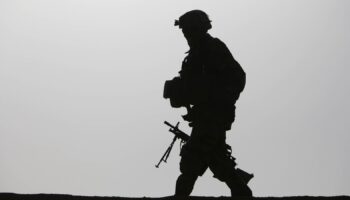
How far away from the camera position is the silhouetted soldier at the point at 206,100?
22.3ft

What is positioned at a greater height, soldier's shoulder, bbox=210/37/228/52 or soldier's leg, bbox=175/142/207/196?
soldier's shoulder, bbox=210/37/228/52

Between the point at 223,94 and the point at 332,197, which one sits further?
the point at 223,94

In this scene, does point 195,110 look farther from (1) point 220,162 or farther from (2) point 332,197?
(2) point 332,197

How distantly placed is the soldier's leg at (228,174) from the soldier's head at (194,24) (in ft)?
4.78

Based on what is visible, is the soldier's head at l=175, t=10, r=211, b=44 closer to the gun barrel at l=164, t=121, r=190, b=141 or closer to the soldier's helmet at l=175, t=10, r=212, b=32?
the soldier's helmet at l=175, t=10, r=212, b=32

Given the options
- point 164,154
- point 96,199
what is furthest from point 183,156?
point 96,199

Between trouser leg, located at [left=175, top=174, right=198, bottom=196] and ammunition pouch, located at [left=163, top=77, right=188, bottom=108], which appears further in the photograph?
ammunition pouch, located at [left=163, top=77, right=188, bottom=108]

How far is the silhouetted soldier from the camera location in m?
6.79

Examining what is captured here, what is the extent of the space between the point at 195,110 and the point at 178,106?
0.22 meters

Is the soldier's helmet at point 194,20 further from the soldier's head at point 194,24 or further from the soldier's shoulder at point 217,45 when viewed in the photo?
the soldier's shoulder at point 217,45

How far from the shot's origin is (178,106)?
707 centimetres

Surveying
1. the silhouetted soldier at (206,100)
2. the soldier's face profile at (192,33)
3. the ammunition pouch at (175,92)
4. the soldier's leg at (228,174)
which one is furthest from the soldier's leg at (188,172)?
the soldier's face profile at (192,33)

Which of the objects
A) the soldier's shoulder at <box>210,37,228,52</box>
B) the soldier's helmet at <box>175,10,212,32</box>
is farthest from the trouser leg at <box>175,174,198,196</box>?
the soldier's helmet at <box>175,10,212,32</box>

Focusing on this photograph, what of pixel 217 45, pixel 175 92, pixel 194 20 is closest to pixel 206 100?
pixel 175 92
